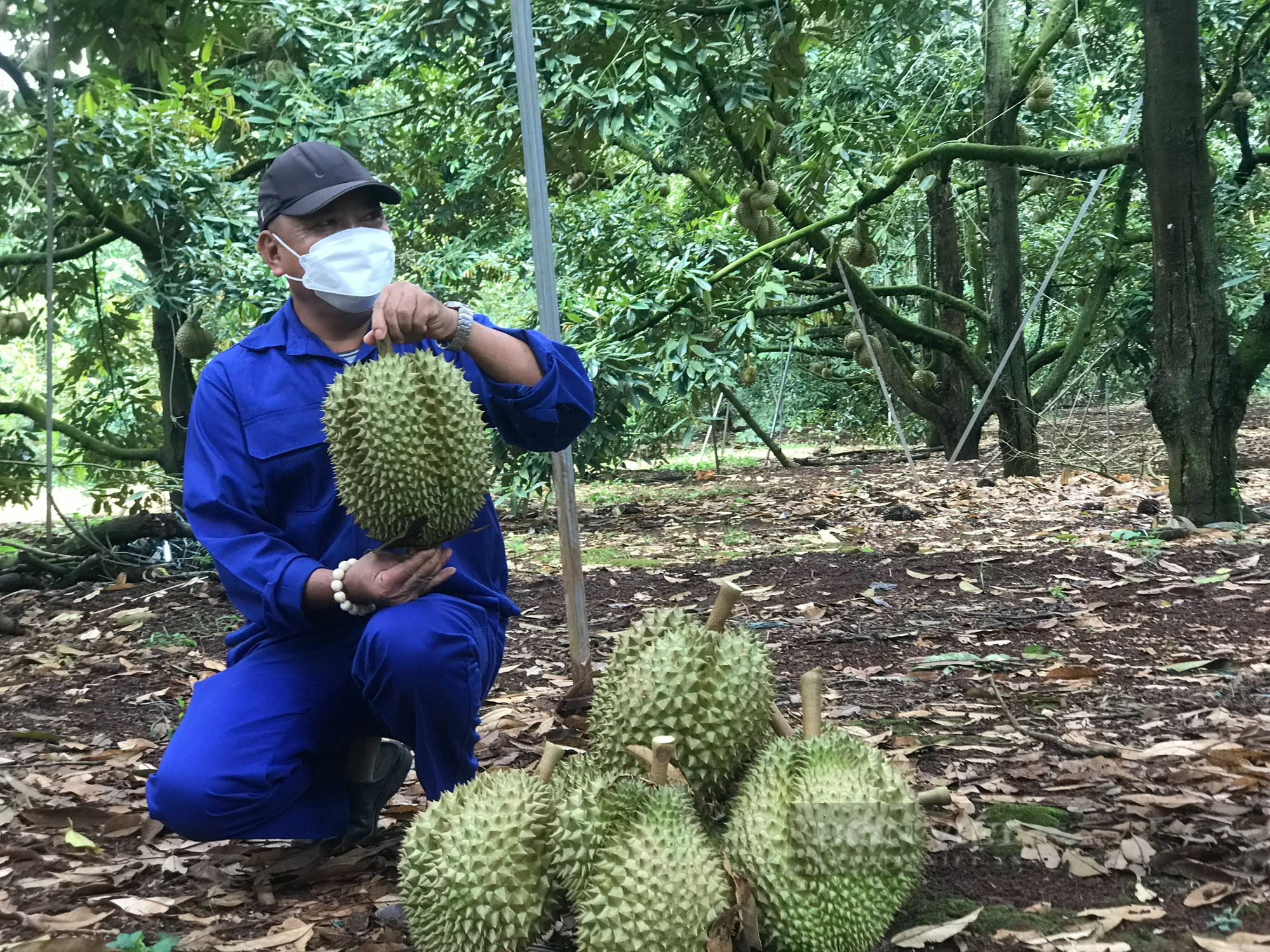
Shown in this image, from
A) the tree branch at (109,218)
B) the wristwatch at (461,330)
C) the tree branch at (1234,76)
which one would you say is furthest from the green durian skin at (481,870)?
the tree branch at (1234,76)

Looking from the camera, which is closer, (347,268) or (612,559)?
(347,268)

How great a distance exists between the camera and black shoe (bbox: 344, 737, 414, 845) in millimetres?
2922

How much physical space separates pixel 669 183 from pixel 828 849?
1221 centimetres

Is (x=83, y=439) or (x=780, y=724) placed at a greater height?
(x=83, y=439)

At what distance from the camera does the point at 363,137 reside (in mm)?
8062

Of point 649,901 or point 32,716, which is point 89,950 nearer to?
point 649,901

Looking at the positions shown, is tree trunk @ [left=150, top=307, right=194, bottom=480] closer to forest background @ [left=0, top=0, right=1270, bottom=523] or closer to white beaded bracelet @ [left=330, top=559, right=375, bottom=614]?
forest background @ [left=0, top=0, right=1270, bottom=523]

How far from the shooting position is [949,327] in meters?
11.5

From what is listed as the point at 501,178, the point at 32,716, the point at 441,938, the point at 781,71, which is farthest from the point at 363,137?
the point at 441,938

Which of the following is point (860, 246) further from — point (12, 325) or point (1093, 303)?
point (12, 325)

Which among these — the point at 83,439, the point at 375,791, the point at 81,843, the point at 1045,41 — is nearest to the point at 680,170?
the point at 1045,41

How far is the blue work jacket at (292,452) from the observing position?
281cm

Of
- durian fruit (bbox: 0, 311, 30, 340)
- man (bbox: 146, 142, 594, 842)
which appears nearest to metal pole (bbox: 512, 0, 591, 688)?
man (bbox: 146, 142, 594, 842)

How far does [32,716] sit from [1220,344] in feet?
19.8
